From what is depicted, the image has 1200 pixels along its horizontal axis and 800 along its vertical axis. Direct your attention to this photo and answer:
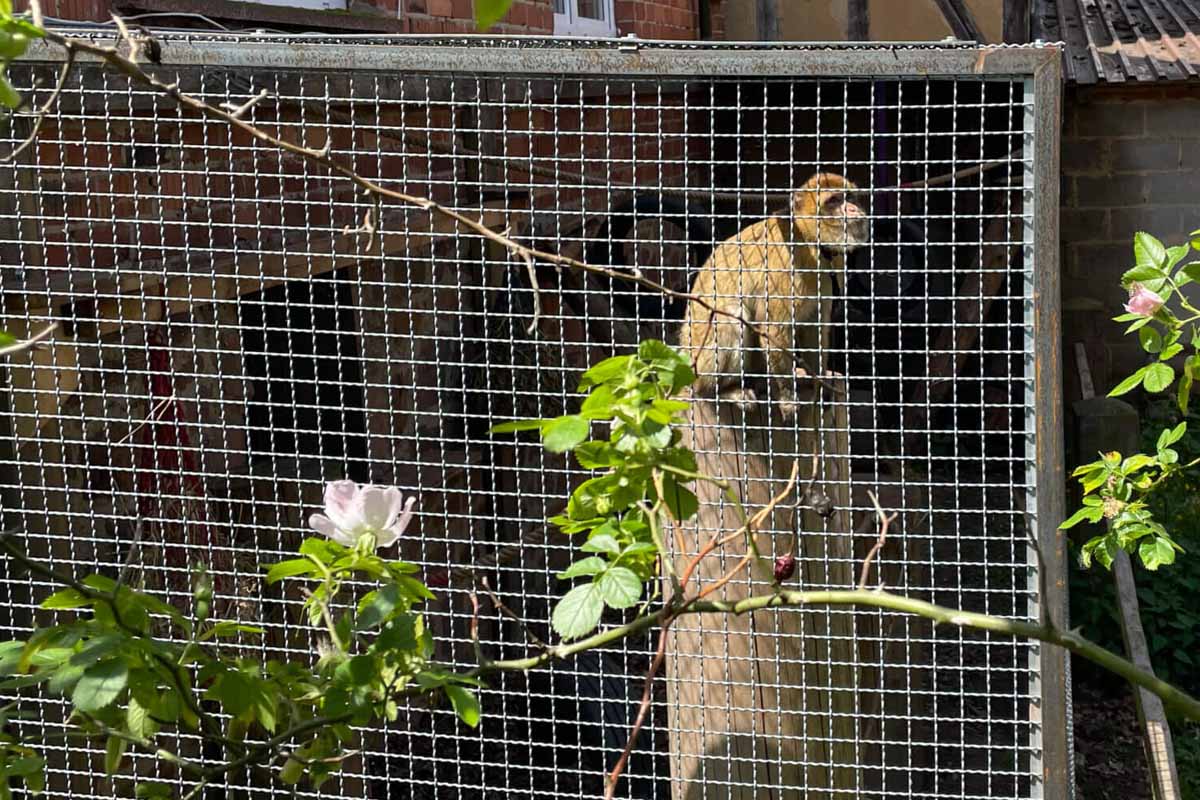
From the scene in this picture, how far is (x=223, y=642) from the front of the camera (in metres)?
2.60

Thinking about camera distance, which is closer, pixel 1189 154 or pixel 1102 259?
pixel 1189 154

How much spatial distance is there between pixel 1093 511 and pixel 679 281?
3445 millimetres

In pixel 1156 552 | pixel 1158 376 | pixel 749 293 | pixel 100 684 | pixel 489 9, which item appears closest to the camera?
pixel 489 9

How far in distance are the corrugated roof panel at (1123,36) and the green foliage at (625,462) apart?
317 inches

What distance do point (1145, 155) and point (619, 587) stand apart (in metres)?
8.86

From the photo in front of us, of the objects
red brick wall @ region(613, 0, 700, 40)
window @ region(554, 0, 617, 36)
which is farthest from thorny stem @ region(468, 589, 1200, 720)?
red brick wall @ region(613, 0, 700, 40)

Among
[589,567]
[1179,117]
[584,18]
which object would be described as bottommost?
[589,567]

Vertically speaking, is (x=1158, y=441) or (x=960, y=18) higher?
(x=960, y=18)

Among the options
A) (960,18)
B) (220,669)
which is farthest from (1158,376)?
(960,18)

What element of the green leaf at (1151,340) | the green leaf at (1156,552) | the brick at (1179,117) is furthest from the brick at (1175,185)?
the green leaf at (1151,340)

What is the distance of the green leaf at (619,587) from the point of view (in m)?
1.64

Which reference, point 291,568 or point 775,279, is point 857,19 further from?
point 291,568

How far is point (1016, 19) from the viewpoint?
29.8ft

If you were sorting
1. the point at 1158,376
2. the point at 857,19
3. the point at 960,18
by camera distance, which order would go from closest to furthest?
the point at 1158,376, the point at 960,18, the point at 857,19
